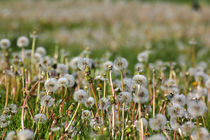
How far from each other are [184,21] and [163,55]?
5.52 metres

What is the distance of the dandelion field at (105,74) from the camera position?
6.01 feet

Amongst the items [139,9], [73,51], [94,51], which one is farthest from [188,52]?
[139,9]

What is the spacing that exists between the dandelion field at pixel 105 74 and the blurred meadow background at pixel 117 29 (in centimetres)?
4

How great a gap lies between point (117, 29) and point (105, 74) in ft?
24.5

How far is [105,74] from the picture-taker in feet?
6.59

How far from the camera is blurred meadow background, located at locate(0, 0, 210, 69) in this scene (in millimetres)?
7066

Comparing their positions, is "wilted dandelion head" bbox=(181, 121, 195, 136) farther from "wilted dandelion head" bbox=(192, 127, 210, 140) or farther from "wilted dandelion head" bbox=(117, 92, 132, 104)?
"wilted dandelion head" bbox=(117, 92, 132, 104)

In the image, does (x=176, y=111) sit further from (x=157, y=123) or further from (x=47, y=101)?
(x=47, y=101)

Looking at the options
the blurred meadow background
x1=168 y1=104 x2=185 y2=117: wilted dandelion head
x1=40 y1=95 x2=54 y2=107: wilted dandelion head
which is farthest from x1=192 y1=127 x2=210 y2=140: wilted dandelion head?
the blurred meadow background

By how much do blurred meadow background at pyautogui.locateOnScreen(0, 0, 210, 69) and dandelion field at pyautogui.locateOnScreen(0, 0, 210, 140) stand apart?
0.04 metres

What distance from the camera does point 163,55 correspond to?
6773 mm

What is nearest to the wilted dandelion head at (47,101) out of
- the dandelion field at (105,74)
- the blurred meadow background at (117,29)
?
the dandelion field at (105,74)

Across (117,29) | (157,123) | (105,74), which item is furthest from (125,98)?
(117,29)

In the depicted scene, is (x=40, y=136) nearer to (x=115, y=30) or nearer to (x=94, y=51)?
(x=94, y=51)
